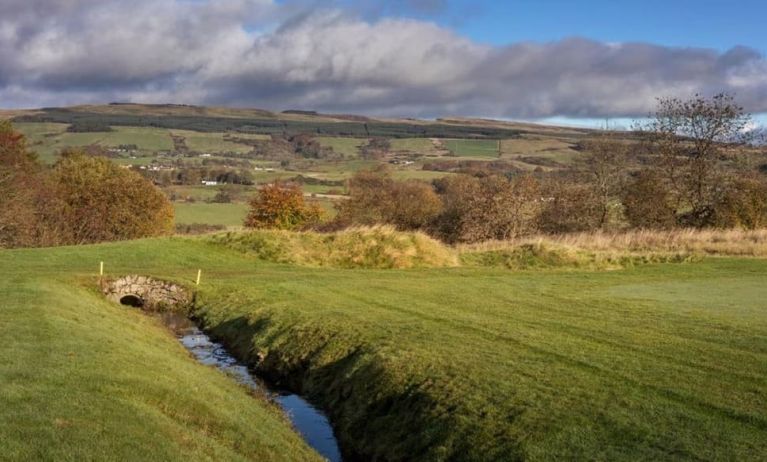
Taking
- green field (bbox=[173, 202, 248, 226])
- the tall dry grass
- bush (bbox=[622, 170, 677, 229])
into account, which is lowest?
green field (bbox=[173, 202, 248, 226])

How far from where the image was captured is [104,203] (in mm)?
74688

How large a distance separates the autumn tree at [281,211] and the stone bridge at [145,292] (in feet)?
176

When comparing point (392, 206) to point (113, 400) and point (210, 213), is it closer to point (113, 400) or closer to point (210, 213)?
point (210, 213)

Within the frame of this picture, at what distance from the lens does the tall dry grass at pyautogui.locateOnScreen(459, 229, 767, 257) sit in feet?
145

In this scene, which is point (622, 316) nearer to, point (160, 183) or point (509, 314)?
point (509, 314)

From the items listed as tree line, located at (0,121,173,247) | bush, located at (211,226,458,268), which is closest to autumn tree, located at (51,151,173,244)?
tree line, located at (0,121,173,247)

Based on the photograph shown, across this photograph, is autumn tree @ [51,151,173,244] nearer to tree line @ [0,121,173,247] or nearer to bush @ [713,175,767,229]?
tree line @ [0,121,173,247]

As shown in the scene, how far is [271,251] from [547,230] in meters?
32.6

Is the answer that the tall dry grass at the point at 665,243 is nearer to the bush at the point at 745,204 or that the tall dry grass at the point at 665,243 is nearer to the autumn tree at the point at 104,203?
the bush at the point at 745,204

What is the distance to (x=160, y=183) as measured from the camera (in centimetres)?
13775

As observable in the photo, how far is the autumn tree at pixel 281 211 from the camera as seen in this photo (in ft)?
292

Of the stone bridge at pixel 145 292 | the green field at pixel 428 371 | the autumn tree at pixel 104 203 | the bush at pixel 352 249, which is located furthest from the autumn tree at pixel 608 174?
the autumn tree at pixel 104 203

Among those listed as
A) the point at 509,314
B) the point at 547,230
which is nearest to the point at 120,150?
the point at 547,230

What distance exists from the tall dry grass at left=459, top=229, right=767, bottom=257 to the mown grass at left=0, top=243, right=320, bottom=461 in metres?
27.7
